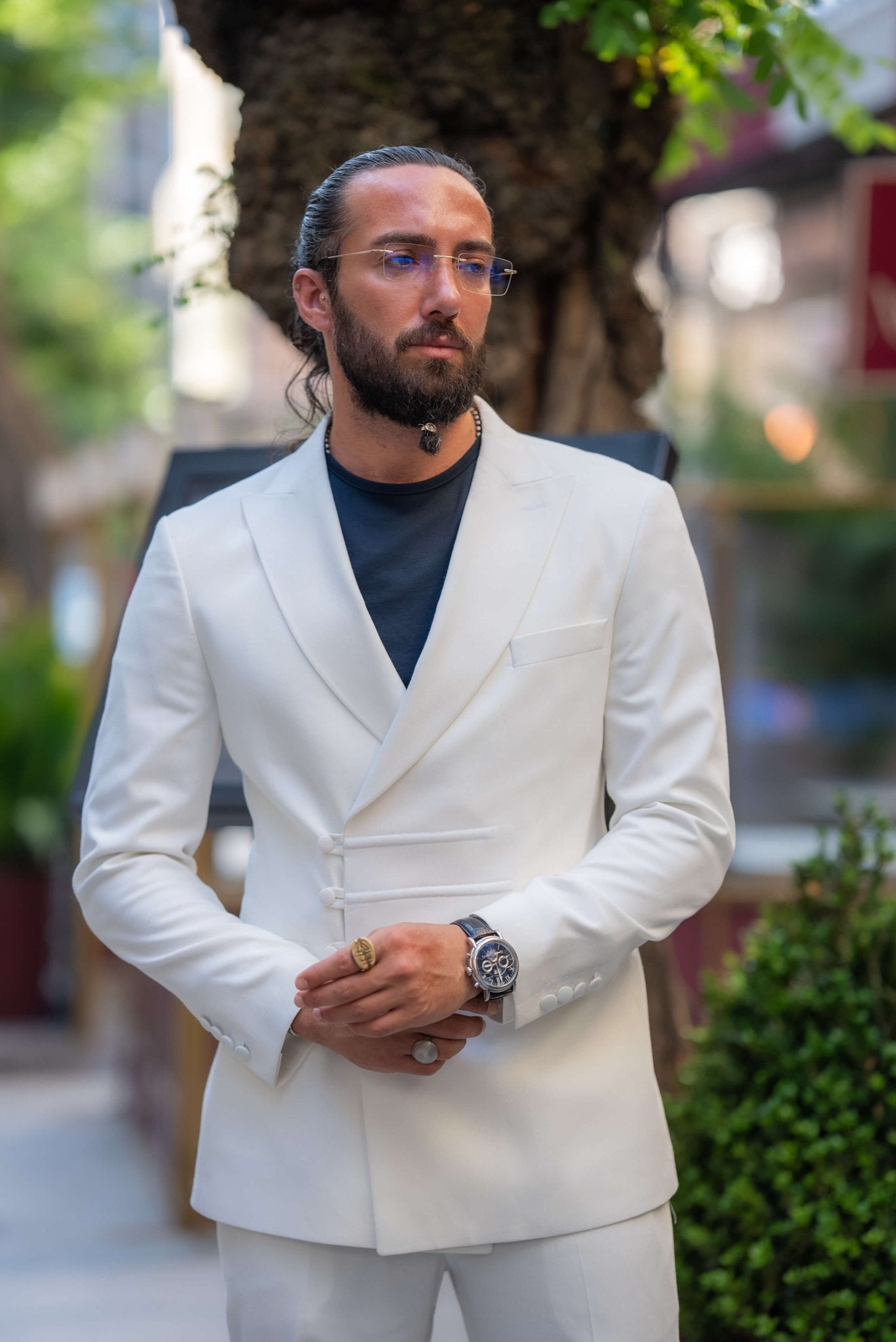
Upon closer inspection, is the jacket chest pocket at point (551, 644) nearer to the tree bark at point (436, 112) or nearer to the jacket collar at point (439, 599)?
the jacket collar at point (439, 599)

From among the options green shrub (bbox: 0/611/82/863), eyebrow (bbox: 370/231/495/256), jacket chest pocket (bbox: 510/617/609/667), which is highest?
eyebrow (bbox: 370/231/495/256)

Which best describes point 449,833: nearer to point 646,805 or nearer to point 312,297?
point 646,805

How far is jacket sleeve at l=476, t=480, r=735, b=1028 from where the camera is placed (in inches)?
80.0

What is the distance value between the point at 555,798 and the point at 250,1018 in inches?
19.8

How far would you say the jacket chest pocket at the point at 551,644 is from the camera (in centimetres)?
214

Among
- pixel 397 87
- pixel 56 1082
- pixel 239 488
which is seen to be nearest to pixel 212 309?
pixel 56 1082

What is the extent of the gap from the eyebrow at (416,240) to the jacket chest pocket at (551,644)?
532mm

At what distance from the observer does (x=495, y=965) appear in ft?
6.48

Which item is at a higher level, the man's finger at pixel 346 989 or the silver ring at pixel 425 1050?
the man's finger at pixel 346 989

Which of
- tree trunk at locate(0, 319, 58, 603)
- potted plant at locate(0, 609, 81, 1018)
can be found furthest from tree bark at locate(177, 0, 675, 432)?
tree trunk at locate(0, 319, 58, 603)

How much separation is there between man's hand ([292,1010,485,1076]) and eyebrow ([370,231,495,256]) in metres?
1.02

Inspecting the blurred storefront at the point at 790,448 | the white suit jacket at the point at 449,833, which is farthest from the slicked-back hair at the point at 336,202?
the blurred storefront at the point at 790,448

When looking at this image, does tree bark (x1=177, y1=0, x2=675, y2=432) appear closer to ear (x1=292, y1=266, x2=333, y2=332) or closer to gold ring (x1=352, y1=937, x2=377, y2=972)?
ear (x1=292, y1=266, x2=333, y2=332)

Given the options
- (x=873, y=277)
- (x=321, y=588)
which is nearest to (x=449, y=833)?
(x=321, y=588)
